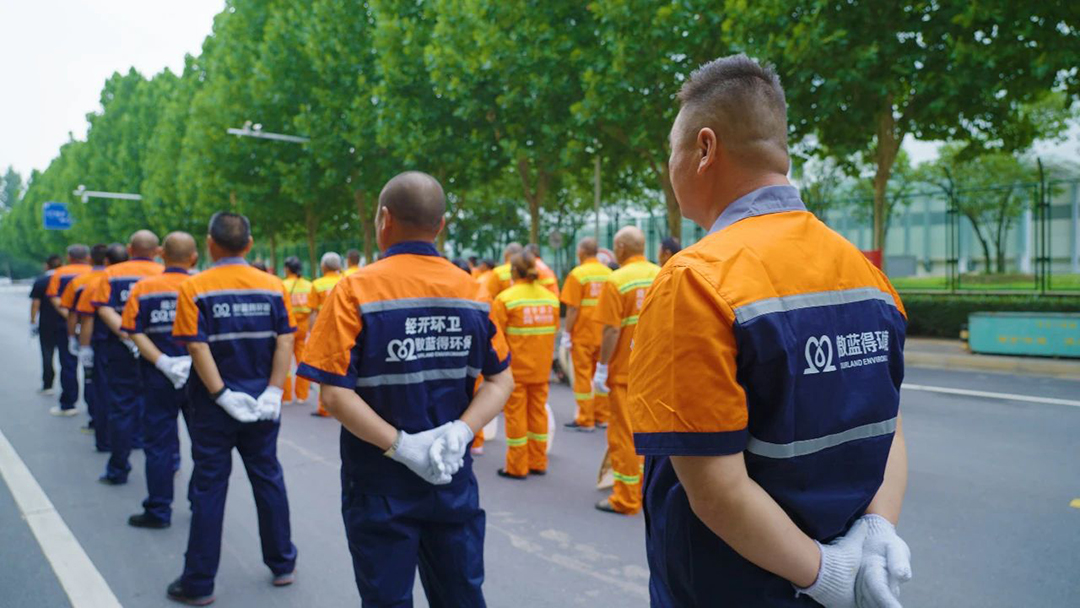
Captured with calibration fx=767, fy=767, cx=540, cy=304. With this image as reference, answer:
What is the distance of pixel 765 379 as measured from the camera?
1466 mm

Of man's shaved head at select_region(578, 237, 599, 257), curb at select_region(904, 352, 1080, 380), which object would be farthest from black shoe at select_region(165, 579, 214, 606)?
curb at select_region(904, 352, 1080, 380)

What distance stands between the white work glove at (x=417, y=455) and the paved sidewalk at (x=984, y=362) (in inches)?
396

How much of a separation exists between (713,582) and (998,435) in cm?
699

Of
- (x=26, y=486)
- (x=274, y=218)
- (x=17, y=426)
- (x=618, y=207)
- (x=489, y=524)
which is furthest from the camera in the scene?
(x=618, y=207)

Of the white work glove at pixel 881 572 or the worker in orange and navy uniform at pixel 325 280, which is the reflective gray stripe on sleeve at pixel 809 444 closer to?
the white work glove at pixel 881 572

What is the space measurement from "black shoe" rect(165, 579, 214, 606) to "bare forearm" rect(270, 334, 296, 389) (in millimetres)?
1143

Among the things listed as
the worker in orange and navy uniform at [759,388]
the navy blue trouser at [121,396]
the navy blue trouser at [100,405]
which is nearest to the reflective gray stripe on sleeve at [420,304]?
the worker in orange and navy uniform at [759,388]

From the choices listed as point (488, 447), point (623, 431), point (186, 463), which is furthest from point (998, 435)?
point (186, 463)

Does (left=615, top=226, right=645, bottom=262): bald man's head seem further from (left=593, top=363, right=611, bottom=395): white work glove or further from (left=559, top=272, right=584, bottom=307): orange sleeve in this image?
(left=559, top=272, right=584, bottom=307): orange sleeve

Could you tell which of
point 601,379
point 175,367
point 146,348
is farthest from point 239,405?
point 601,379

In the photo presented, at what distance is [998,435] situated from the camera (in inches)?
286

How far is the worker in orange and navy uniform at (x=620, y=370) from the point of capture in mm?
5445

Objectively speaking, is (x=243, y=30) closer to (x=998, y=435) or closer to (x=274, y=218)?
(x=274, y=218)

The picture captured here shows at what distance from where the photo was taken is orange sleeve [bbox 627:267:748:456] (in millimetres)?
1409
